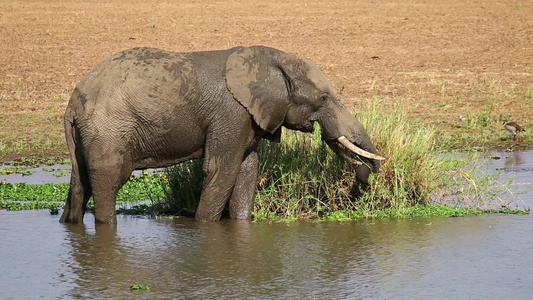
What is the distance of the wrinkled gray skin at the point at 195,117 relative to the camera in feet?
29.5

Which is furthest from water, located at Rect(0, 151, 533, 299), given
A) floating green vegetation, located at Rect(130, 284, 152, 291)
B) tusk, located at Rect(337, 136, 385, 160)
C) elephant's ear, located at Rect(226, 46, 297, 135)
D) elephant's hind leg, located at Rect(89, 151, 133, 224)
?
elephant's ear, located at Rect(226, 46, 297, 135)

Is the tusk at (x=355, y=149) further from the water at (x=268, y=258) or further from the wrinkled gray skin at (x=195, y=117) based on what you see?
the water at (x=268, y=258)

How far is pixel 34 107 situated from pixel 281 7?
41.3ft

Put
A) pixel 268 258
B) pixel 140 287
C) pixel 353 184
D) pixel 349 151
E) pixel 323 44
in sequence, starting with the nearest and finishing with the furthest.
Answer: pixel 140 287
pixel 268 258
pixel 349 151
pixel 353 184
pixel 323 44

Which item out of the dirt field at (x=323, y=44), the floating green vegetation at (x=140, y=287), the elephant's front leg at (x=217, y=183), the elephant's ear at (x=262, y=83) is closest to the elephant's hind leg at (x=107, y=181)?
the elephant's front leg at (x=217, y=183)

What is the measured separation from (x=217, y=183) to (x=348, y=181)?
1.42 m

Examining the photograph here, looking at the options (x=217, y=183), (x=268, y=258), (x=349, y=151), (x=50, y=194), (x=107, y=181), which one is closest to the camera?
(x=268, y=258)

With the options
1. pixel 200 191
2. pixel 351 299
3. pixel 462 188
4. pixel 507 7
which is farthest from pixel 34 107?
pixel 507 7

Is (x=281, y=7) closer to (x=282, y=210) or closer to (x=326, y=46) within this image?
(x=326, y=46)

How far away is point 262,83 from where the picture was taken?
9.26 m

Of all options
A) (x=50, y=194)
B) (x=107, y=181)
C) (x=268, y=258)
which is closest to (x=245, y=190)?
(x=107, y=181)

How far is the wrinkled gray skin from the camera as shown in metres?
9.00

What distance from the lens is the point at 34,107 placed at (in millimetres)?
16641

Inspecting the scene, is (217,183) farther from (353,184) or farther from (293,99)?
(353,184)
